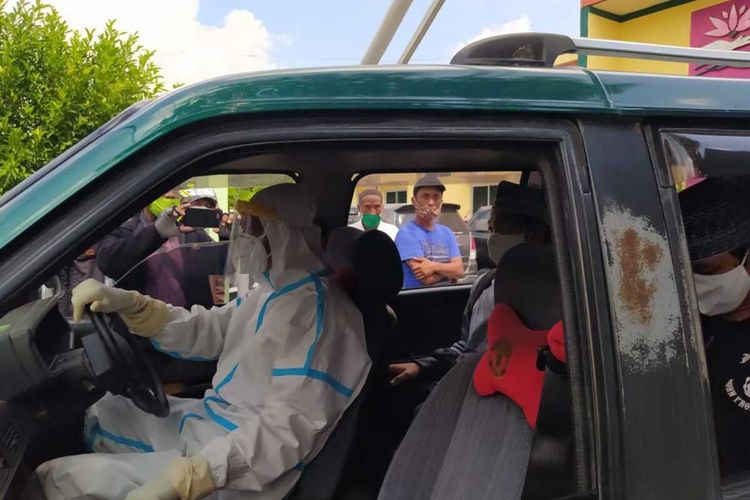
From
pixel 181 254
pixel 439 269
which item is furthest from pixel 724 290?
pixel 181 254

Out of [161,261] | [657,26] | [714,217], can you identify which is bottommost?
[714,217]

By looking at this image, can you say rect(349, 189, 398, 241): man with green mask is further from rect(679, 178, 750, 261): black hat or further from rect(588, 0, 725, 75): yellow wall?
rect(588, 0, 725, 75): yellow wall

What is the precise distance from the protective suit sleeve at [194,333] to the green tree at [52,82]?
3121 millimetres

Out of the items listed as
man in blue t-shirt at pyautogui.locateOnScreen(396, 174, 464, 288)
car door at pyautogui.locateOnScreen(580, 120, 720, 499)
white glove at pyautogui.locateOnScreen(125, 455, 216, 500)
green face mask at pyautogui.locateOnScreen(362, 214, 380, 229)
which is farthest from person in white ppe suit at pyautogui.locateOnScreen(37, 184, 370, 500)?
man in blue t-shirt at pyautogui.locateOnScreen(396, 174, 464, 288)

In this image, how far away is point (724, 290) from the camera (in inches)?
55.8

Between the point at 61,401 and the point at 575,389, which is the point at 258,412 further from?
the point at 575,389

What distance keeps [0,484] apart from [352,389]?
969mm

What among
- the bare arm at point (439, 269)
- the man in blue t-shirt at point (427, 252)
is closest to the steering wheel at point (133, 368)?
the man in blue t-shirt at point (427, 252)

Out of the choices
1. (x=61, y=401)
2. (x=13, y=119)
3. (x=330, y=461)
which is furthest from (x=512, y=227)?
(x=13, y=119)

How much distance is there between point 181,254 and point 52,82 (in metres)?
2.74

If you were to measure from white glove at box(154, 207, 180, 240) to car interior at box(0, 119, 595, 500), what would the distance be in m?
0.60

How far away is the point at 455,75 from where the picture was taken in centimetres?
113

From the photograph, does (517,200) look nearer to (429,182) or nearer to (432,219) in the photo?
(429,182)

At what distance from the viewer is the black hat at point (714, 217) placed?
122 cm
